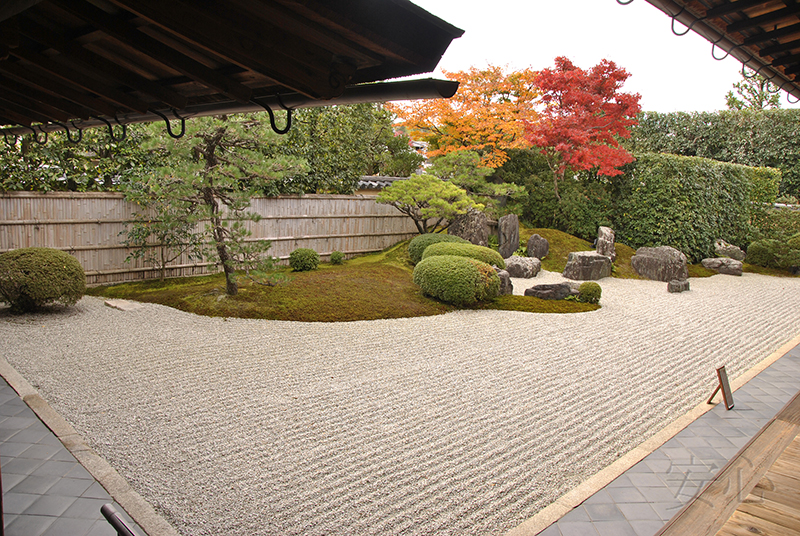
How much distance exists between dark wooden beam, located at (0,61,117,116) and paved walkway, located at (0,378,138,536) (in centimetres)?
235

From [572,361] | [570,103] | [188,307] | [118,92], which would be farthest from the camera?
[570,103]

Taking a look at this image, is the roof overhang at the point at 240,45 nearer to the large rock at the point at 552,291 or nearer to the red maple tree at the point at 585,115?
the large rock at the point at 552,291

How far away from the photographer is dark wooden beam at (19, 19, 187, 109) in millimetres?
1987

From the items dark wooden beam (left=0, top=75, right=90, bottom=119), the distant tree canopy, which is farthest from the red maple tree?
dark wooden beam (left=0, top=75, right=90, bottom=119)

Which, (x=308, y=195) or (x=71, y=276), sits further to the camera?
(x=308, y=195)

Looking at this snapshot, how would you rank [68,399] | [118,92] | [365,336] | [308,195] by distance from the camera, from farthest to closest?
1. [308,195]
2. [365,336]
3. [68,399]
4. [118,92]

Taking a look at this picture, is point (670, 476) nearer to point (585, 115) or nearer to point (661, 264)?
point (661, 264)

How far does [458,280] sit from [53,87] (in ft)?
20.5

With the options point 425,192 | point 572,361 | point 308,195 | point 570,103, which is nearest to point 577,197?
point 570,103

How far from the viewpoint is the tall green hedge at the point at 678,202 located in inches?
525

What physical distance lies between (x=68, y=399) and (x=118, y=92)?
2.99m

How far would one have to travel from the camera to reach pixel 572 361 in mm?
5855

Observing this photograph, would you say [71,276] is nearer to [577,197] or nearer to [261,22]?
[261,22]

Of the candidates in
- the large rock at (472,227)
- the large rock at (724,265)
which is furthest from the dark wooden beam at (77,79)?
the large rock at (724,265)
